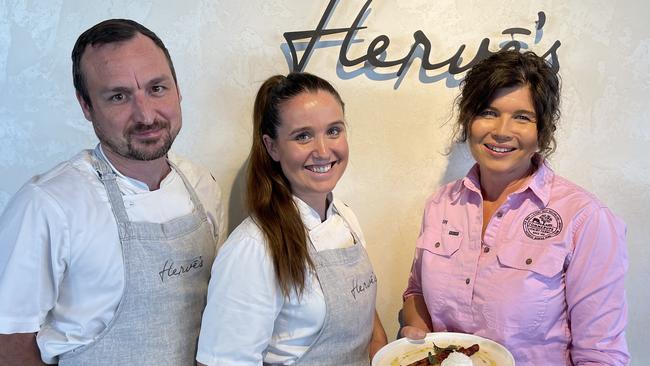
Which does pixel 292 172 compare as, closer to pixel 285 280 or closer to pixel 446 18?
pixel 285 280

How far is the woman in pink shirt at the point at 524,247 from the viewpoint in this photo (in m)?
1.51

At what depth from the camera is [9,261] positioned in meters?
1.30

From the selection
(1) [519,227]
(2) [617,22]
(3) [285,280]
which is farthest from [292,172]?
(2) [617,22]

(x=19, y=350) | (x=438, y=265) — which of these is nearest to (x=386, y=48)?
(x=438, y=265)

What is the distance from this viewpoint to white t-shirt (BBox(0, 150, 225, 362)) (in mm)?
1307

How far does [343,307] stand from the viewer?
58.7 inches

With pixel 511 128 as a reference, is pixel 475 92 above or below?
above

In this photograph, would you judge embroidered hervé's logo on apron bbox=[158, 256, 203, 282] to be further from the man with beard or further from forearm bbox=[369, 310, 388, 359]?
forearm bbox=[369, 310, 388, 359]

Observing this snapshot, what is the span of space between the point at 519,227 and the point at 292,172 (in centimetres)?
66

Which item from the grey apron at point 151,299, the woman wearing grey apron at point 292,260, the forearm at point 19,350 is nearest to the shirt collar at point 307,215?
the woman wearing grey apron at point 292,260

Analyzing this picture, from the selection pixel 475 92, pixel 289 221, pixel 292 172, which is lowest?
pixel 289 221

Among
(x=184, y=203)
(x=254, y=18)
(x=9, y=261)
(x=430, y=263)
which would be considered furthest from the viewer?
(x=254, y=18)

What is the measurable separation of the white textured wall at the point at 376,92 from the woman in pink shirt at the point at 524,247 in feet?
1.01

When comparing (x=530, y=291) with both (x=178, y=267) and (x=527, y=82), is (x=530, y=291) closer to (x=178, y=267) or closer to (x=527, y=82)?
(x=527, y=82)
